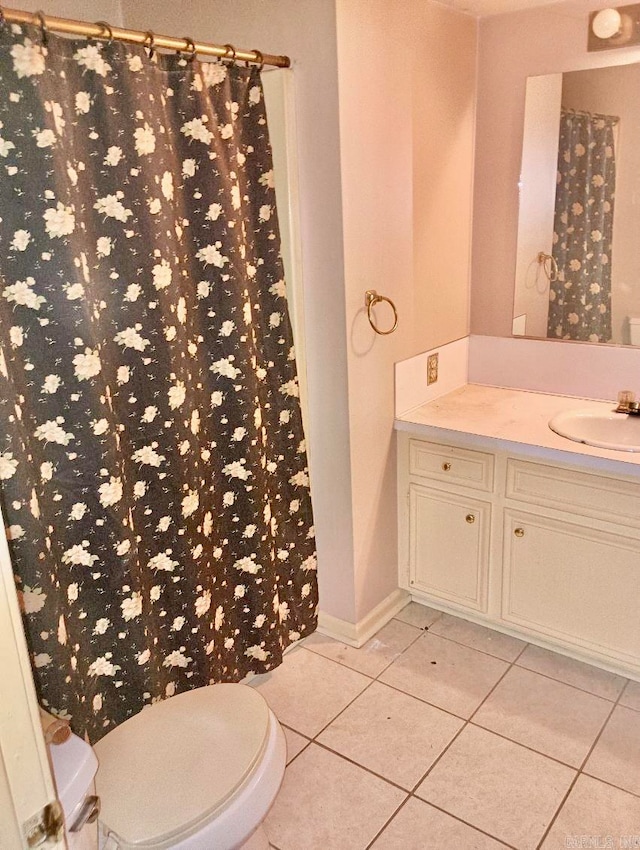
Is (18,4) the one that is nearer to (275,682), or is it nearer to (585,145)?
(585,145)

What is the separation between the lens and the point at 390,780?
192 centimetres

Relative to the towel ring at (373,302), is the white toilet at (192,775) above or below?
below

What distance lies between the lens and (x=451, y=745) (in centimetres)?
203

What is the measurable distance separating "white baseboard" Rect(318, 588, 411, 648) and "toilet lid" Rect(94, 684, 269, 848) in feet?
2.81

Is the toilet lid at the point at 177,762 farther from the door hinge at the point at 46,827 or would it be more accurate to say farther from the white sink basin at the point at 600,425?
the white sink basin at the point at 600,425

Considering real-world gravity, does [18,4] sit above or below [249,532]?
above

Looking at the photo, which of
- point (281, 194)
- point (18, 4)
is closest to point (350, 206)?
point (281, 194)

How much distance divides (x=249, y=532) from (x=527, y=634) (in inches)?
42.3

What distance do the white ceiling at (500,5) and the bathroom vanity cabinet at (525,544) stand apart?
4.69 ft

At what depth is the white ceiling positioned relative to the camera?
87.3 inches

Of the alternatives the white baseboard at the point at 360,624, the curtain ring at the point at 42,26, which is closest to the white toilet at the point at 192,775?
the white baseboard at the point at 360,624

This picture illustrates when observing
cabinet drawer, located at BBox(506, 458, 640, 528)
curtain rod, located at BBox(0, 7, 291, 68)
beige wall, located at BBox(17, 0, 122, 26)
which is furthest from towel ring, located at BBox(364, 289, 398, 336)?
beige wall, located at BBox(17, 0, 122, 26)

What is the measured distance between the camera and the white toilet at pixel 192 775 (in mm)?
1343

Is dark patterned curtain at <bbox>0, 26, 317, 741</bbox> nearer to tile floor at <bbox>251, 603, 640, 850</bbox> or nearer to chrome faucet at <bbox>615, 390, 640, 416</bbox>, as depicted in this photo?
tile floor at <bbox>251, 603, 640, 850</bbox>
